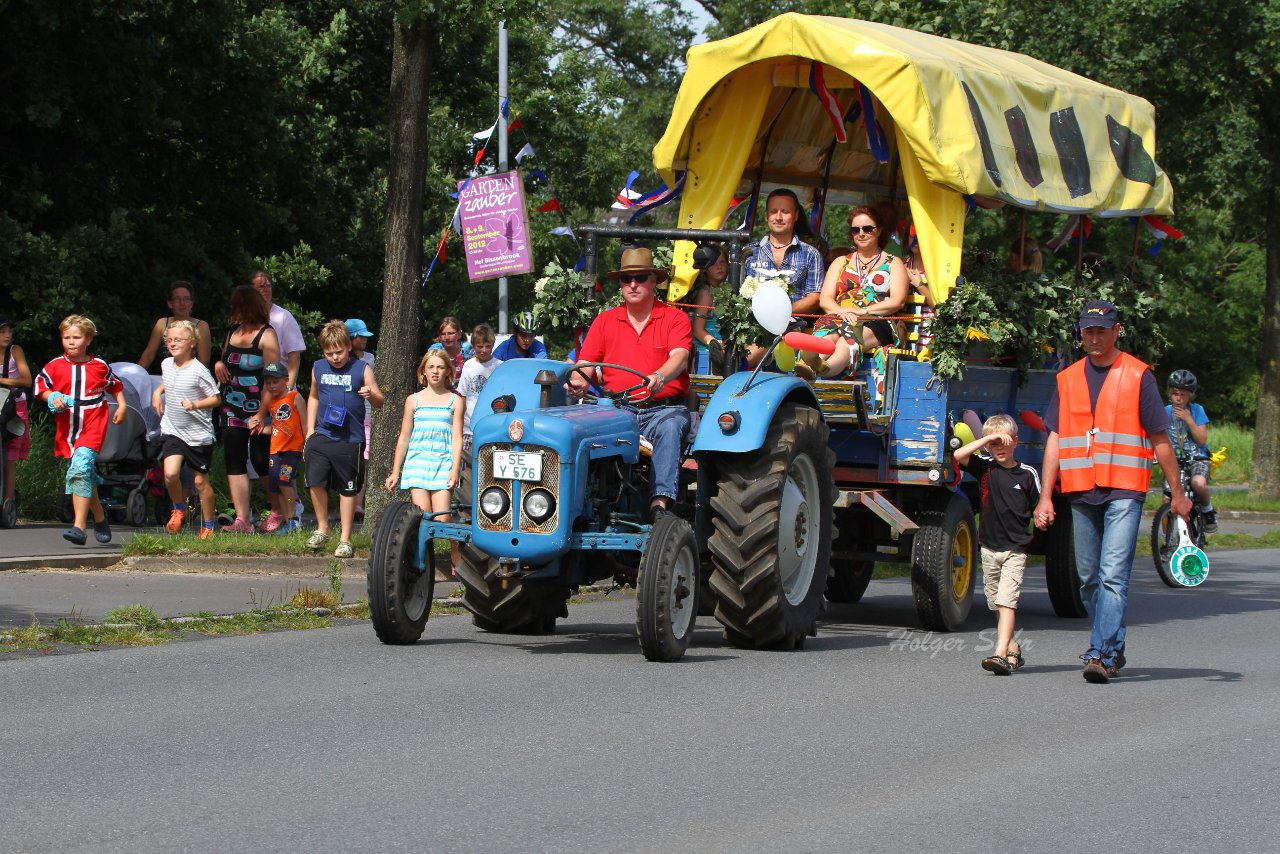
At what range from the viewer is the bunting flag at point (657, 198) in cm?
1398

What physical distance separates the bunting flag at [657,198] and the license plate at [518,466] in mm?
4212

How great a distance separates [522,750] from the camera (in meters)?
7.54

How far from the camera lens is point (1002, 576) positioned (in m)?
10.5

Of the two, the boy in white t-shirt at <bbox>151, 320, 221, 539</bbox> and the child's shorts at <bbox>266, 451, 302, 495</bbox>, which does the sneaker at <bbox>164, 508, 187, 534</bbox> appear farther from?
the child's shorts at <bbox>266, 451, 302, 495</bbox>

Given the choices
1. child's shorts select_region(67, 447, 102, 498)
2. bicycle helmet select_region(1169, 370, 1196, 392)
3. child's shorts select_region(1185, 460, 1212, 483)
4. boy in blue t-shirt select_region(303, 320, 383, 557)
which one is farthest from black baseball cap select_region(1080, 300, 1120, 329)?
child's shorts select_region(1185, 460, 1212, 483)

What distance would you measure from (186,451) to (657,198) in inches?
178

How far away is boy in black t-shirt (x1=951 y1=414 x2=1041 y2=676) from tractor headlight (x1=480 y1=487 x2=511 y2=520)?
2629 millimetres

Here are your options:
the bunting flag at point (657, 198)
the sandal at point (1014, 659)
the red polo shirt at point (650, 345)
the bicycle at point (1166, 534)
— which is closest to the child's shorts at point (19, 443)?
the bunting flag at point (657, 198)

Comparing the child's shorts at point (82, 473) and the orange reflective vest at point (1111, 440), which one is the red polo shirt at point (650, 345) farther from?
the child's shorts at point (82, 473)

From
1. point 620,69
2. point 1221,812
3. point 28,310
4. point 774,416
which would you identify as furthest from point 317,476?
point 620,69

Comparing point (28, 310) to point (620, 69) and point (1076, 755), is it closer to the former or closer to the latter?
point (1076, 755)

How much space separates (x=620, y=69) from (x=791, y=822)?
187ft

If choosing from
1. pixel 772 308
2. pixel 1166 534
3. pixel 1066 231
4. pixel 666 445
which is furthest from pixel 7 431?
pixel 1166 534

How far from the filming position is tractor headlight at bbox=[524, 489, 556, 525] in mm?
9820
